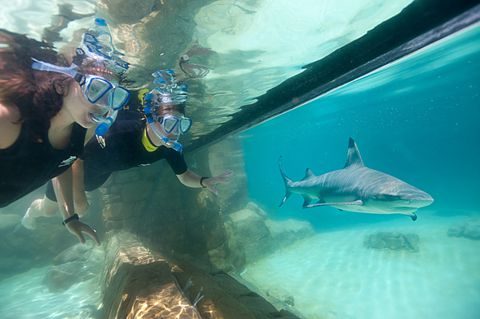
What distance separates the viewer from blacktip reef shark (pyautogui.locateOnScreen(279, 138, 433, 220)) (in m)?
6.45

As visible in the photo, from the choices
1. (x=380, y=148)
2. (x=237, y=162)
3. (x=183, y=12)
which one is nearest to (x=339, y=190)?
(x=183, y=12)

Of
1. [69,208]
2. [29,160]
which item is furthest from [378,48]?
[69,208]

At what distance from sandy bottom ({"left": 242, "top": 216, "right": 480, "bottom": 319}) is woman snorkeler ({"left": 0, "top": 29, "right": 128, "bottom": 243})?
33.8 ft

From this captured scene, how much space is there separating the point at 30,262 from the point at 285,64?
17683 mm

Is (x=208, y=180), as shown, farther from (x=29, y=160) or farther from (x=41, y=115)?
(x=41, y=115)

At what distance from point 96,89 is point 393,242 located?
Answer: 20.8 m

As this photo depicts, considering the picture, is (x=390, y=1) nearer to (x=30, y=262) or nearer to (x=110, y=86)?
(x=110, y=86)

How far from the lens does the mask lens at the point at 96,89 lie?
349 centimetres

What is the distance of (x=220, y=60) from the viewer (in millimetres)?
9039

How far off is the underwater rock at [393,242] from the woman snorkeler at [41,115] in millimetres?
20140

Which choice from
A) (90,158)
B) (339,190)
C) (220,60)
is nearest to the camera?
(90,158)

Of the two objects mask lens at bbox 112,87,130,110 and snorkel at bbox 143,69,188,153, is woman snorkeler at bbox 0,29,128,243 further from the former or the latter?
snorkel at bbox 143,69,188,153

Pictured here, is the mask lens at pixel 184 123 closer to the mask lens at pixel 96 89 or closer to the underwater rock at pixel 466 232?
the mask lens at pixel 96 89

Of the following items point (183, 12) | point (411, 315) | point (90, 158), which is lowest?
point (411, 315)
